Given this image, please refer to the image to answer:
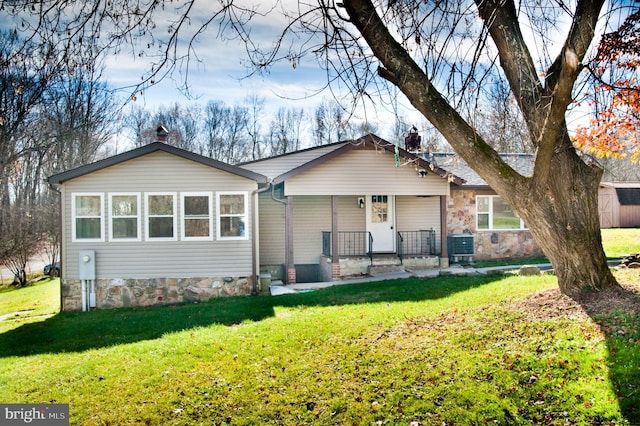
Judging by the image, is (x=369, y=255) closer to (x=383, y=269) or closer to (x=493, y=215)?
(x=383, y=269)

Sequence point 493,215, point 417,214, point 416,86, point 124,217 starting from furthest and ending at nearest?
point 493,215, point 417,214, point 124,217, point 416,86

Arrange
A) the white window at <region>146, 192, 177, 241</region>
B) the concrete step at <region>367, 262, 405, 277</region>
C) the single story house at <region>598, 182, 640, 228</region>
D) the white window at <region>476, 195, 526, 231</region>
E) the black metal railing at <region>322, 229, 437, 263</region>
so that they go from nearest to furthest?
the white window at <region>146, 192, 177, 241</region> < the concrete step at <region>367, 262, 405, 277</region> < the black metal railing at <region>322, 229, 437, 263</region> < the white window at <region>476, 195, 526, 231</region> < the single story house at <region>598, 182, 640, 228</region>

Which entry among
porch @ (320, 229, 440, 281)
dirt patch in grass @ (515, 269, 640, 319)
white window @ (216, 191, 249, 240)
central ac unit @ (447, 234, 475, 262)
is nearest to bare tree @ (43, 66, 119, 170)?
white window @ (216, 191, 249, 240)

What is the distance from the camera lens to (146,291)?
11602 millimetres

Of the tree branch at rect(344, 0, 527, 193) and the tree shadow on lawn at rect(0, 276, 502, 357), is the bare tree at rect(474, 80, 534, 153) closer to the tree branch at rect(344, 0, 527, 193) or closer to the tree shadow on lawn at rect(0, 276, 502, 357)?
the tree branch at rect(344, 0, 527, 193)

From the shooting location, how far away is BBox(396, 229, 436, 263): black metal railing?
14.8m

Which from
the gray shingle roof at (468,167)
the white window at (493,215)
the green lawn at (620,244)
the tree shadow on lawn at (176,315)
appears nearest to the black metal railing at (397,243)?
the white window at (493,215)

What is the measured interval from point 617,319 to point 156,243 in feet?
32.9

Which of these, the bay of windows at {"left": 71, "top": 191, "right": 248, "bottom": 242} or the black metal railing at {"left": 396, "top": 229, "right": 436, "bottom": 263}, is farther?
the black metal railing at {"left": 396, "top": 229, "right": 436, "bottom": 263}

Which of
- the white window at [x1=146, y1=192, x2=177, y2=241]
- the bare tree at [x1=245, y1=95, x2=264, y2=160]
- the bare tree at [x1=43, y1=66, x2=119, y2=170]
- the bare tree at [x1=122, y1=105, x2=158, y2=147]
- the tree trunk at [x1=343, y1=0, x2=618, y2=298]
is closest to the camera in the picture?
the tree trunk at [x1=343, y1=0, x2=618, y2=298]

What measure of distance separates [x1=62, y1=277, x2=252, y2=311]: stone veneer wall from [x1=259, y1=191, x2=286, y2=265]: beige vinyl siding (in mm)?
2826

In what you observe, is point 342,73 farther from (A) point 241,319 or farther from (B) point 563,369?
(A) point 241,319

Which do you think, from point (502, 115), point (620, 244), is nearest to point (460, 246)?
point (620, 244)

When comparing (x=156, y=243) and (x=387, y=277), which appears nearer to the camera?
(x=156, y=243)
